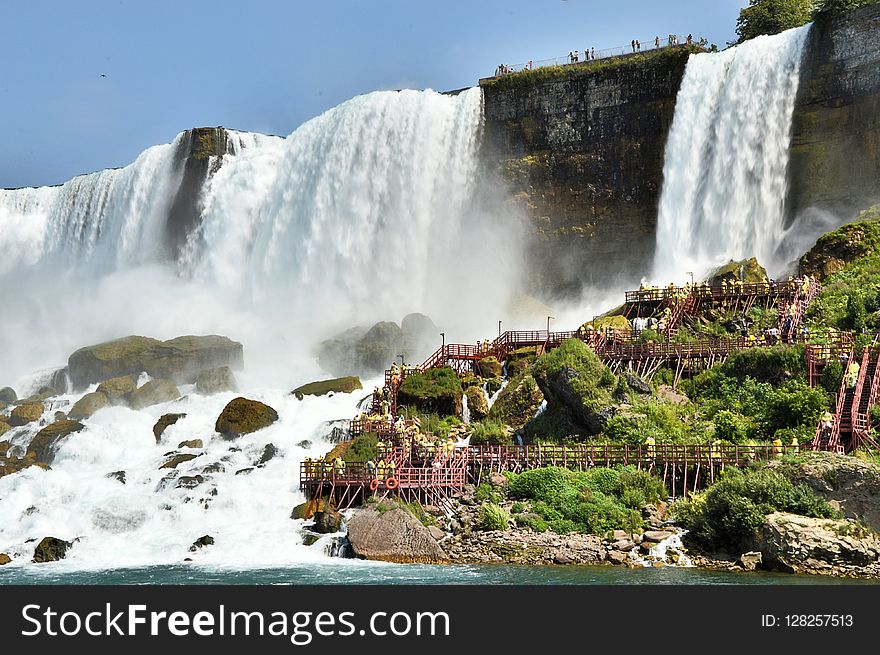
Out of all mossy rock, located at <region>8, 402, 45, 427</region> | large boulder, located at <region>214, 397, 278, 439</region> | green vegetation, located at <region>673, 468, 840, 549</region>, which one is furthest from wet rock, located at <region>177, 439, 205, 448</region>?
green vegetation, located at <region>673, 468, 840, 549</region>

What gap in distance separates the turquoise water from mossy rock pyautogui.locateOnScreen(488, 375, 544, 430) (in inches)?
426

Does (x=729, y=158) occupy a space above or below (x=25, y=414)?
above

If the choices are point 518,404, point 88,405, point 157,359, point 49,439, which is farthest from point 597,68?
point 49,439

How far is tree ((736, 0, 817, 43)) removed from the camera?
209 feet

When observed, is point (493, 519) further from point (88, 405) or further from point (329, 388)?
point (88, 405)

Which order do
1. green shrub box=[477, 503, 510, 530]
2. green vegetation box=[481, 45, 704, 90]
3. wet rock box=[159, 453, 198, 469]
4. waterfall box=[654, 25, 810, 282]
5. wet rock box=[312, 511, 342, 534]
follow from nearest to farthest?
green shrub box=[477, 503, 510, 530] → wet rock box=[312, 511, 342, 534] → wet rock box=[159, 453, 198, 469] → waterfall box=[654, 25, 810, 282] → green vegetation box=[481, 45, 704, 90]

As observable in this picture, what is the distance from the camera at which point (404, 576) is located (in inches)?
933

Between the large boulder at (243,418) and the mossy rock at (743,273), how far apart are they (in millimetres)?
18544

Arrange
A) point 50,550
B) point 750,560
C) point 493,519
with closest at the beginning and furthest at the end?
point 750,560, point 493,519, point 50,550

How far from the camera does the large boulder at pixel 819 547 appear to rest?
75.6 feet

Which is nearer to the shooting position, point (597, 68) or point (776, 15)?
point (597, 68)

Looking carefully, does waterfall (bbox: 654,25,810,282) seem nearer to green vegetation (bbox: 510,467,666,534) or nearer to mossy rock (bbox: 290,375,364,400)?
mossy rock (bbox: 290,375,364,400)

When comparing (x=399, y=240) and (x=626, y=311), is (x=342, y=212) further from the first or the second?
(x=626, y=311)

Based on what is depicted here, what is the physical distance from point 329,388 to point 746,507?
22784mm
